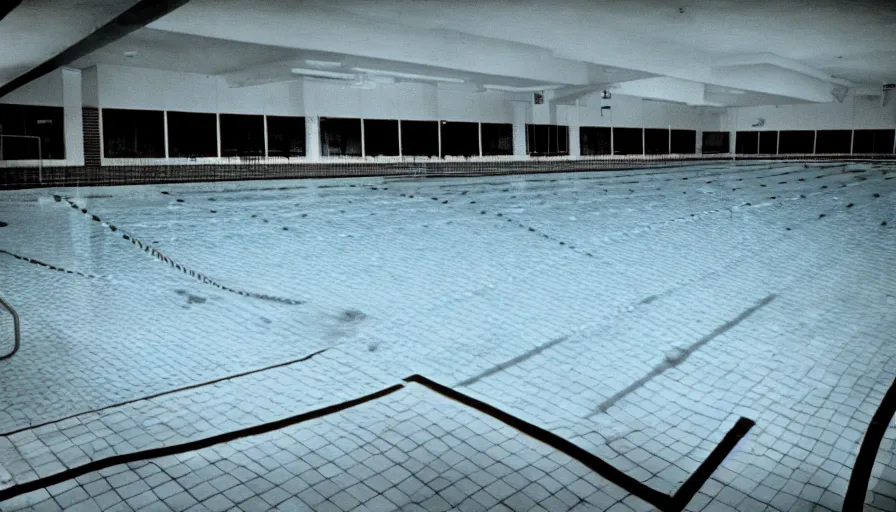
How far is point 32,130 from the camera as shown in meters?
14.6

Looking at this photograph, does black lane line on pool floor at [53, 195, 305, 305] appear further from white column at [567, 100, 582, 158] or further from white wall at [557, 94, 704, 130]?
white column at [567, 100, 582, 158]

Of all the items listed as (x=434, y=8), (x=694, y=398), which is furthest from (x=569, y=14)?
(x=694, y=398)

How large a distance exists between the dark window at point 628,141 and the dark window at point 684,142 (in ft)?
7.52

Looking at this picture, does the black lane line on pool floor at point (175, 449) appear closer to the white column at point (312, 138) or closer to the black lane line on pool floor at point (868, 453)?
the black lane line on pool floor at point (868, 453)

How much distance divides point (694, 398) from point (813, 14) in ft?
35.5

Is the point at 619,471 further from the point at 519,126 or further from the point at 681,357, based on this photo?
the point at 519,126

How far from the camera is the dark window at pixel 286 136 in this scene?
60.2 feet

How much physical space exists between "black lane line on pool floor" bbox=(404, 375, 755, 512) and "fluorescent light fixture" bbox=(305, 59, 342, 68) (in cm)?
1309

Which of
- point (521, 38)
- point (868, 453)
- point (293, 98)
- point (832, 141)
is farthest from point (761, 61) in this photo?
point (868, 453)

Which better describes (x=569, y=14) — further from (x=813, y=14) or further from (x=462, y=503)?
(x=462, y=503)

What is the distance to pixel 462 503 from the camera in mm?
1323

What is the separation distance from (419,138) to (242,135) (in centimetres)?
585

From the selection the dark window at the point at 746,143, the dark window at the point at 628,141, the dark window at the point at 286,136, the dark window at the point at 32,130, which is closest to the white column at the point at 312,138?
the dark window at the point at 286,136

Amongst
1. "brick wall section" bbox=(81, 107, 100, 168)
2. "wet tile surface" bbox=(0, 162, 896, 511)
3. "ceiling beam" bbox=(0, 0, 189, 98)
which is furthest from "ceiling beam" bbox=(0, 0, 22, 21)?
"brick wall section" bbox=(81, 107, 100, 168)
